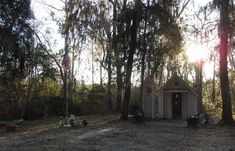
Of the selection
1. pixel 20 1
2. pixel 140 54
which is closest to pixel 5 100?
pixel 20 1

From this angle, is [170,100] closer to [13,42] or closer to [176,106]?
[176,106]

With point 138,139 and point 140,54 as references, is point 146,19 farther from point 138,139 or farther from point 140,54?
point 138,139

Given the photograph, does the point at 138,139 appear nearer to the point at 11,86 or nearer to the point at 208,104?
the point at 11,86

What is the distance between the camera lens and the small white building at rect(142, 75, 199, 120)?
25.8m

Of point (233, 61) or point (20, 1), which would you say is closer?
point (20, 1)

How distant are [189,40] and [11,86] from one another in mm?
13774

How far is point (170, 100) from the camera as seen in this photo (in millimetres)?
26453

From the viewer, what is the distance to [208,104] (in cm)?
3894

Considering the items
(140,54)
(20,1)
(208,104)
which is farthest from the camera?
(208,104)

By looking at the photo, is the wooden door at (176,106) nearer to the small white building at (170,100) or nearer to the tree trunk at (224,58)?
the small white building at (170,100)

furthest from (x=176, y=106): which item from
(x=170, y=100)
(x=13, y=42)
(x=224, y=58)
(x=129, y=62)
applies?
(x=13, y=42)

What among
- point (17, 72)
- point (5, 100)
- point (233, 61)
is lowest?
point (5, 100)

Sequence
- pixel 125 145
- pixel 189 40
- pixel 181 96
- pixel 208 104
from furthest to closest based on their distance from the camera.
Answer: pixel 208 104
pixel 189 40
pixel 181 96
pixel 125 145

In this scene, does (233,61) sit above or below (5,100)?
above
